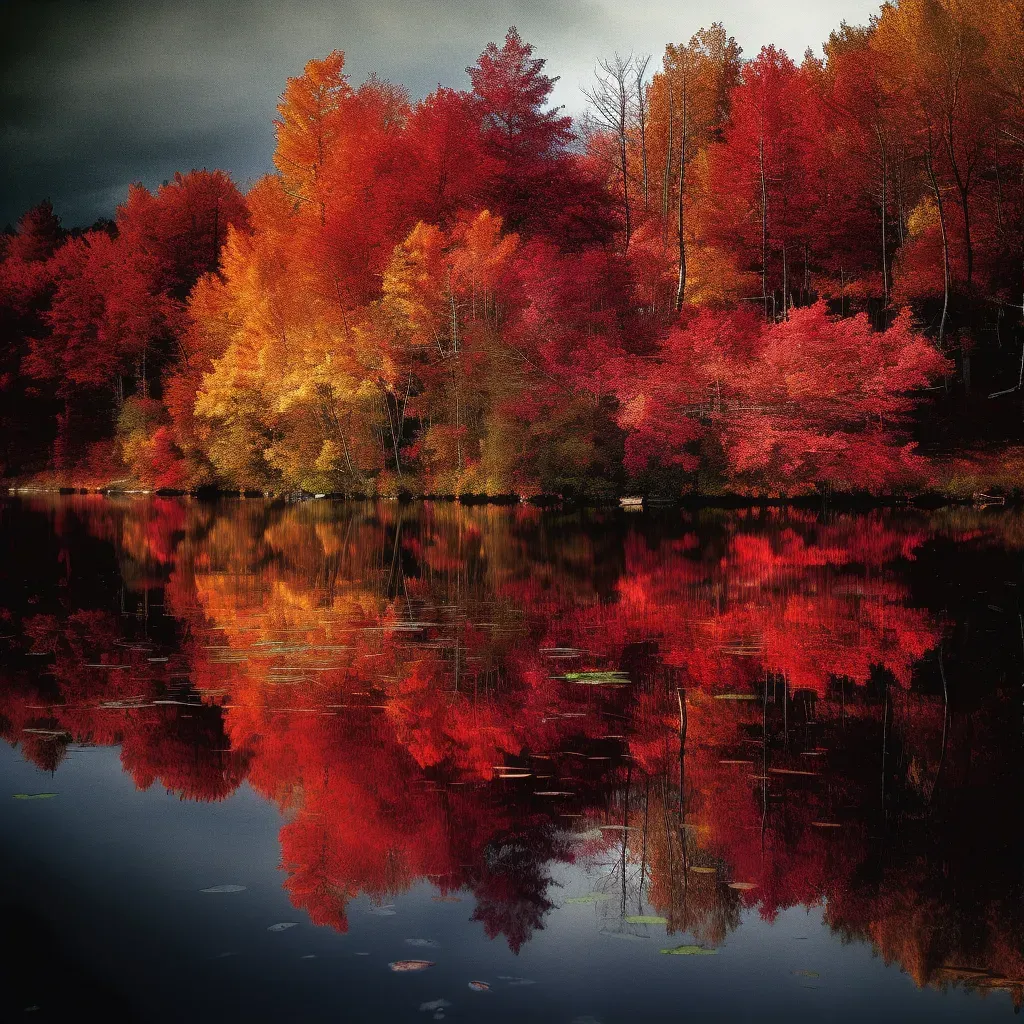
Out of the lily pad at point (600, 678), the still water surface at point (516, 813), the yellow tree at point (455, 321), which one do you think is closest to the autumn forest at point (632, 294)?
the yellow tree at point (455, 321)

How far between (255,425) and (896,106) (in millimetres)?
27185

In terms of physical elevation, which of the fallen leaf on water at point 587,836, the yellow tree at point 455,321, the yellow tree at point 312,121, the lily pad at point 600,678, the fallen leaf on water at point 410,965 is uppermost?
the yellow tree at point 312,121

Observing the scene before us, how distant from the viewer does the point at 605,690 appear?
8398mm

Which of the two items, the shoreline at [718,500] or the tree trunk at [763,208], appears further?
the tree trunk at [763,208]

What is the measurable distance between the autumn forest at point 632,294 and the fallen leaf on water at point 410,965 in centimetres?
2902

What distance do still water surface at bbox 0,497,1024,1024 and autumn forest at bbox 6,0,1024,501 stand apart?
2176cm

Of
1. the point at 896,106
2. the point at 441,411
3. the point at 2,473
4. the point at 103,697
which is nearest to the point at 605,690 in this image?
the point at 103,697

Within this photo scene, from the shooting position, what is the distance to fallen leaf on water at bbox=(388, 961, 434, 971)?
4004 millimetres

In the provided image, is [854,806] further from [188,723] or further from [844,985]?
[188,723]

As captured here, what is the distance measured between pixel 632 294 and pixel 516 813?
1254 inches

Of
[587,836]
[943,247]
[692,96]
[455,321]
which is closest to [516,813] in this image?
[587,836]

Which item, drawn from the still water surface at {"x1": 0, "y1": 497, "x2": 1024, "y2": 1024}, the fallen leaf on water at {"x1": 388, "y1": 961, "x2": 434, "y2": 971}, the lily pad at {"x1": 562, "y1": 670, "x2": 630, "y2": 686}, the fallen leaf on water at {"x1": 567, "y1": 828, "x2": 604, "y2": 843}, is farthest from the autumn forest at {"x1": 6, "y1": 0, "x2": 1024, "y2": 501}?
the fallen leaf on water at {"x1": 388, "y1": 961, "x2": 434, "y2": 971}

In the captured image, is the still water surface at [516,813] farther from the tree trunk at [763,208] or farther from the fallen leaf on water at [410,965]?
the tree trunk at [763,208]

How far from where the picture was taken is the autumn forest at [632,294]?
33.7 metres
